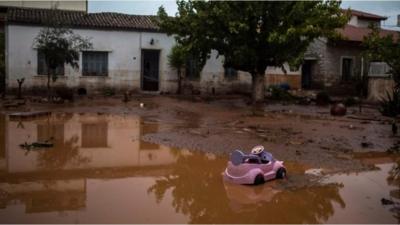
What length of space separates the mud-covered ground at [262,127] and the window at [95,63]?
112 inches

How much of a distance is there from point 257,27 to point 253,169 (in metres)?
13.2

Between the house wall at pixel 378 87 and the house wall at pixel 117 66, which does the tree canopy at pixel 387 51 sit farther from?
the house wall at pixel 117 66

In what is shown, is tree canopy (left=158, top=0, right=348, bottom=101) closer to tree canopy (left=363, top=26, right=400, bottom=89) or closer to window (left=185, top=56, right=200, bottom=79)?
tree canopy (left=363, top=26, right=400, bottom=89)

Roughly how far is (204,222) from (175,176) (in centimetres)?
242

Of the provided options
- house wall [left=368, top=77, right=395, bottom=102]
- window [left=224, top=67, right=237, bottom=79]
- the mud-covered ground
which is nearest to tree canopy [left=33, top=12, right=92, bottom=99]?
the mud-covered ground

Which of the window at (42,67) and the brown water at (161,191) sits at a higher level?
the window at (42,67)

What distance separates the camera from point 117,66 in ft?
82.8

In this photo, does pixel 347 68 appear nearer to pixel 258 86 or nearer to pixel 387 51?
pixel 258 86

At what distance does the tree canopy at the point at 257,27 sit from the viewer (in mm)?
18375

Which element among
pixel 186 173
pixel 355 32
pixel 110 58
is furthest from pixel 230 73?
pixel 186 173

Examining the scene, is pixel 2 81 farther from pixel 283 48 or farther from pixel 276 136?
pixel 276 136

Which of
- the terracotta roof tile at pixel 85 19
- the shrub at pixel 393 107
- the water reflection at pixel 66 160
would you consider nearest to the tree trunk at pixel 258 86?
the shrub at pixel 393 107

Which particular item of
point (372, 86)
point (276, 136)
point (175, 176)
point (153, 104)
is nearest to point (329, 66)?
point (372, 86)

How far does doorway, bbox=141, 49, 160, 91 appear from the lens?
26234 mm
